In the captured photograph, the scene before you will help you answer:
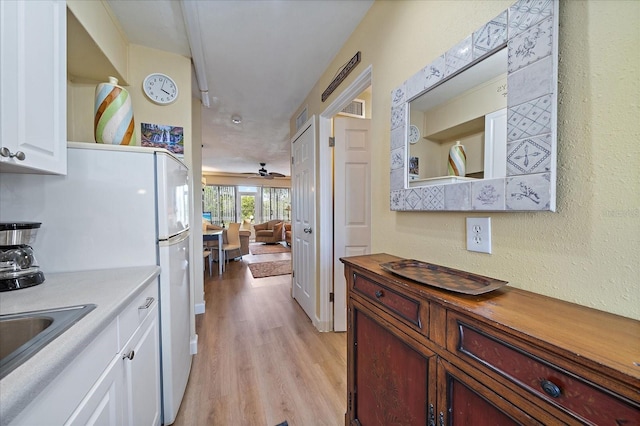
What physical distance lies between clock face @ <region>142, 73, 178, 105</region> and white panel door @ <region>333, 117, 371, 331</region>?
4.52ft

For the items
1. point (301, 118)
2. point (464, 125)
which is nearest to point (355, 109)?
point (301, 118)

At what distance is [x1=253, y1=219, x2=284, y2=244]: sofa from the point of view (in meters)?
7.92

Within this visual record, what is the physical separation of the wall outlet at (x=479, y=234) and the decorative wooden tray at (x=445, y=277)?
10 centimetres

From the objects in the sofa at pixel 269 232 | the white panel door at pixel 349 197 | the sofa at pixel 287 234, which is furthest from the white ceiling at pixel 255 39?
the sofa at pixel 269 232

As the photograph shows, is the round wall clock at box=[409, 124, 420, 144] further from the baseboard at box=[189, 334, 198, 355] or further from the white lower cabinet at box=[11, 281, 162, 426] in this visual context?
the baseboard at box=[189, 334, 198, 355]

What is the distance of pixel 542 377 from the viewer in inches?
19.6

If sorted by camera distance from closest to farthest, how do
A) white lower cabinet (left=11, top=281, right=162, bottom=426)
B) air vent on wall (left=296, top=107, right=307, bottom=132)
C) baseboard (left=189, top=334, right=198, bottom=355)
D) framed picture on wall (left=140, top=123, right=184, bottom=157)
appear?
white lower cabinet (left=11, top=281, right=162, bottom=426) → framed picture on wall (left=140, top=123, right=184, bottom=157) → baseboard (left=189, top=334, right=198, bottom=355) → air vent on wall (left=296, top=107, right=307, bottom=132)

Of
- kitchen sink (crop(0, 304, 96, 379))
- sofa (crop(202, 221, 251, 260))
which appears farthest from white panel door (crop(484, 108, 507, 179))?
sofa (crop(202, 221, 251, 260))

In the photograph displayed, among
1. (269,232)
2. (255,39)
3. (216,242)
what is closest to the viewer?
(255,39)

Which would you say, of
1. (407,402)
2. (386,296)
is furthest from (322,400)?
(386,296)

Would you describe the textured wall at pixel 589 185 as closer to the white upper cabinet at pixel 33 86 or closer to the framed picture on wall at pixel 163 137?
the white upper cabinet at pixel 33 86

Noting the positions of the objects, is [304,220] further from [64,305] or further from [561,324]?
[561,324]

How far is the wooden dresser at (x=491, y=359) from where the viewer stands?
1.40 feet

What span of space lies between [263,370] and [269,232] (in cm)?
623
